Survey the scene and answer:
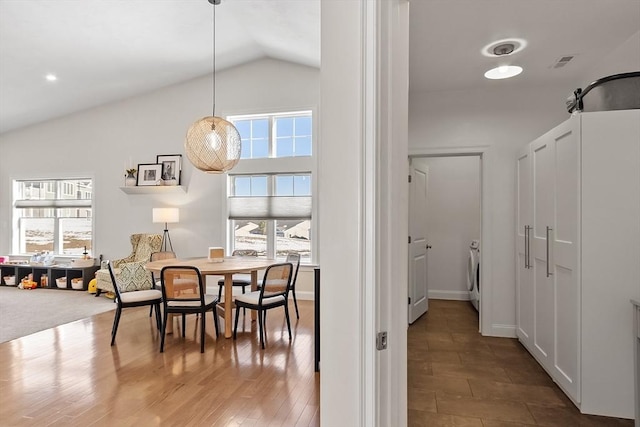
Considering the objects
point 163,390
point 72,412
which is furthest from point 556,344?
point 72,412

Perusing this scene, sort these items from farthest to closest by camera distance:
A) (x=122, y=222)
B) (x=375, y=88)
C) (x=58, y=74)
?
(x=122, y=222), (x=58, y=74), (x=375, y=88)

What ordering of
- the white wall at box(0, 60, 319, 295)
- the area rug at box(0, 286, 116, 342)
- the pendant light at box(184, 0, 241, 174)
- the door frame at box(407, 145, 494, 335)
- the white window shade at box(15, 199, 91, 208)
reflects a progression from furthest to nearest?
1. the white window shade at box(15, 199, 91, 208)
2. the white wall at box(0, 60, 319, 295)
3. the area rug at box(0, 286, 116, 342)
4. the pendant light at box(184, 0, 241, 174)
5. the door frame at box(407, 145, 494, 335)

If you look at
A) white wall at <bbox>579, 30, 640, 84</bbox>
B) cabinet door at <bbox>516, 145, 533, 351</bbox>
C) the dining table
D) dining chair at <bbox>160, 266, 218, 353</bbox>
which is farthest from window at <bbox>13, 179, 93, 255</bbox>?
white wall at <bbox>579, 30, 640, 84</bbox>

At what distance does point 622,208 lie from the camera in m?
2.20

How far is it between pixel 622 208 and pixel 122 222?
6.87m

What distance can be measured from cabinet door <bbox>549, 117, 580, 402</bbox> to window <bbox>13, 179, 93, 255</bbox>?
7.20 m

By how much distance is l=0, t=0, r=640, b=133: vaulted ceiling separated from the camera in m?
2.42

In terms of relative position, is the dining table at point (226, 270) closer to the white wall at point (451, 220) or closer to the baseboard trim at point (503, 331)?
the baseboard trim at point (503, 331)

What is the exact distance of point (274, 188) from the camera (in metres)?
5.80

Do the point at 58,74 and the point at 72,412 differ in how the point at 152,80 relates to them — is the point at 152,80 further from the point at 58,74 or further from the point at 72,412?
the point at 72,412

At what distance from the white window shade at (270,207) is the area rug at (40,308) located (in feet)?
A: 7.42

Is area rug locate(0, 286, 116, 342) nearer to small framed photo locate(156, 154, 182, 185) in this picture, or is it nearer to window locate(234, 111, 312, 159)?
small framed photo locate(156, 154, 182, 185)

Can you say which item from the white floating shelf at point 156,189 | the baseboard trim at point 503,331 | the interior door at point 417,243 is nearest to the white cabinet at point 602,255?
the baseboard trim at point 503,331

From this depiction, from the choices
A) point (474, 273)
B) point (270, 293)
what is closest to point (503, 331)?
point (474, 273)
